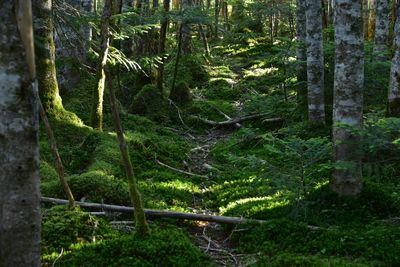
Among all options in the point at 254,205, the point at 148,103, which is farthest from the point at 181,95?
the point at 254,205

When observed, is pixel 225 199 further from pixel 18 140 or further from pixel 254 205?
pixel 18 140

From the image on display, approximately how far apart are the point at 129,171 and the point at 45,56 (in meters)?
5.37

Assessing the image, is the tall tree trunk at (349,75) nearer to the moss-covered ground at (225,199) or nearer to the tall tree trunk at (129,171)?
the moss-covered ground at (225,199)

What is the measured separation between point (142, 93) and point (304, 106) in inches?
218

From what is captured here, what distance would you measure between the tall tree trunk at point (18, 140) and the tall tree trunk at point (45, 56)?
6313 millimetres

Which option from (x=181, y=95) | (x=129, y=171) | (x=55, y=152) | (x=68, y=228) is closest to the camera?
(x=129, y=171)

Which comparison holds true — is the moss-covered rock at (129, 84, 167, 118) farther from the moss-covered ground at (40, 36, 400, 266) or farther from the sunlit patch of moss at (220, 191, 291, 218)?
the sunlit patch of moss at (220, 191, 291, 218)

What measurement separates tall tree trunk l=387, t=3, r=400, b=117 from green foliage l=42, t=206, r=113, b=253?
251 inches

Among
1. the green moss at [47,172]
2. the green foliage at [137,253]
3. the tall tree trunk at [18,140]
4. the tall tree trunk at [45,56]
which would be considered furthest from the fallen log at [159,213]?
the tall tree trunk at [45,56]

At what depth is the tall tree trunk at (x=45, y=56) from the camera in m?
9.14

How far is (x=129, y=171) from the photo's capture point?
5031mm

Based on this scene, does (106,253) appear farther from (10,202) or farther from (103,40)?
(103,40)

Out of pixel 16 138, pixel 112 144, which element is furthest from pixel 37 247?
pixel 112 144

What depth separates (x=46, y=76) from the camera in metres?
9.42
